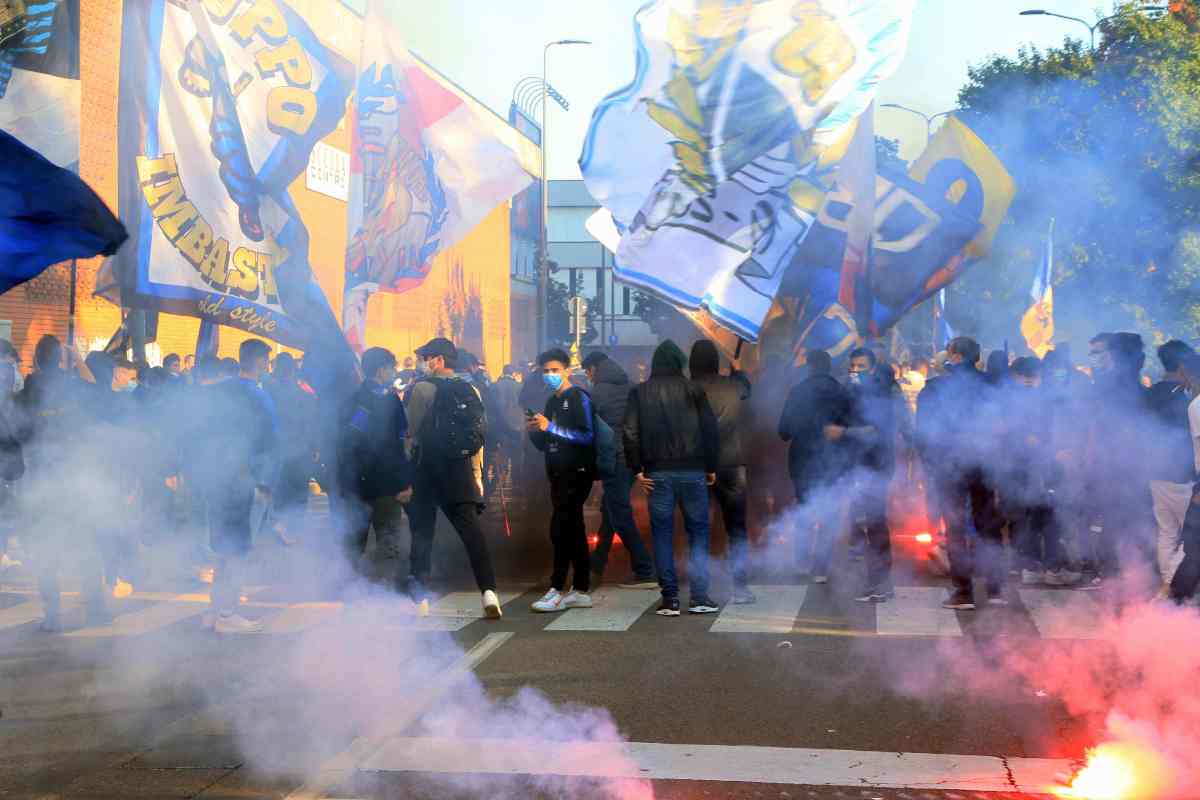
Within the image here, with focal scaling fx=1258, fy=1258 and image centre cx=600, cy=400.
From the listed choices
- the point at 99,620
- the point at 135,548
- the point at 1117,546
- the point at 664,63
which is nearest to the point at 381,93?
the point at 664,63

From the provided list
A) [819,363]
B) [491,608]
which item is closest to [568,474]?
[491,608]

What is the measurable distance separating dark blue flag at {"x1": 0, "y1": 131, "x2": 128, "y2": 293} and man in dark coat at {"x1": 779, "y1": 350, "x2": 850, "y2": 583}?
17.0 feet

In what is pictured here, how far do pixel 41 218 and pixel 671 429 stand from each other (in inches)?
175

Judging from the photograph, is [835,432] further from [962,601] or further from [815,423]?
[962,601]

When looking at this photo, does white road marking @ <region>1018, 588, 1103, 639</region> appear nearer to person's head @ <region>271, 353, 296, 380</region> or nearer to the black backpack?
the black backpack

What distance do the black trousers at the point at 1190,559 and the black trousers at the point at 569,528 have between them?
3649mm

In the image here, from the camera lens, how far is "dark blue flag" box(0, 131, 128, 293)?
457cm

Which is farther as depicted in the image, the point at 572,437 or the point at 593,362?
the point at 593,362

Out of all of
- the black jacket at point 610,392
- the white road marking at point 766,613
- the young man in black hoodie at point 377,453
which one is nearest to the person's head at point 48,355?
the young man in black hoodie at point 377,453

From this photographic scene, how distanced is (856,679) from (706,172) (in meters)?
4.62

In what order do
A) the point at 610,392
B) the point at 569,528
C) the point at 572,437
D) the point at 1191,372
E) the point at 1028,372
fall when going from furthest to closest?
the point at 610,392, the point at 569,528, the point at 572,437, the point at 1028,372, the point at 1191,372

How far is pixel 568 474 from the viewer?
27.7ft

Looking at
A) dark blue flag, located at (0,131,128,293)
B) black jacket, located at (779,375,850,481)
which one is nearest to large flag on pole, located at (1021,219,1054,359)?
black jacket, located at (779,375,850,481)

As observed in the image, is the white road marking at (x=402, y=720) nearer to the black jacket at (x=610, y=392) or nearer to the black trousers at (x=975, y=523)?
the black jacket at (x=610, y=392)
